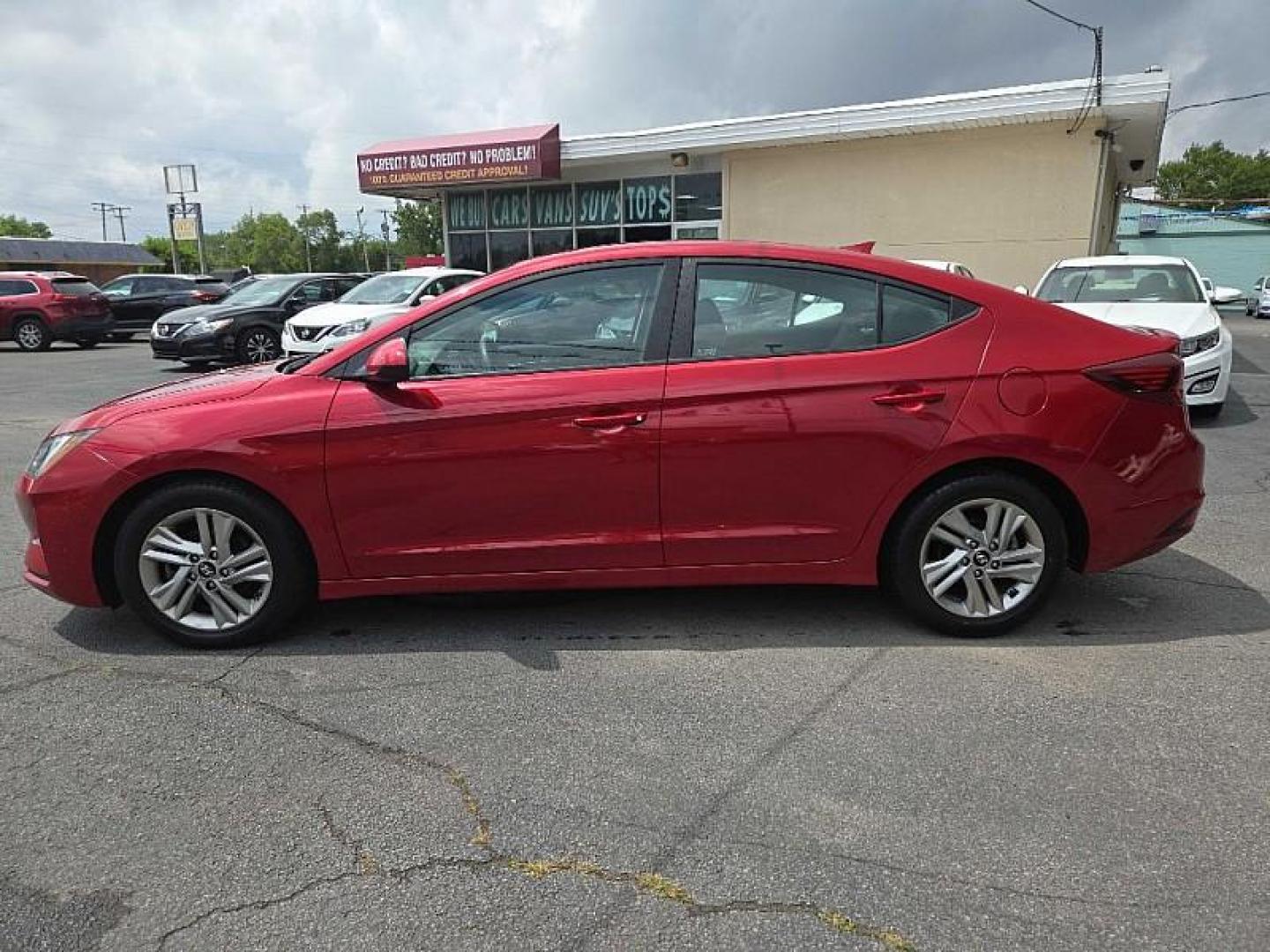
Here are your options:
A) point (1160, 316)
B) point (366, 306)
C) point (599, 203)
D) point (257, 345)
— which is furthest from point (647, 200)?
point (1160, 316)

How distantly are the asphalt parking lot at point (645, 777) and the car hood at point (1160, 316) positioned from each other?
16.1ft

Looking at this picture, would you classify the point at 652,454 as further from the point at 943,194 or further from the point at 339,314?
→ the point at 943,194

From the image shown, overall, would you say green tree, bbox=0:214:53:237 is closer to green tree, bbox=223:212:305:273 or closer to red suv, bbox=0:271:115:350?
green tree, bbox=223:212:305:273

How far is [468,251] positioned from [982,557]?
65.5ft

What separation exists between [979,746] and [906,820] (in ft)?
1.71

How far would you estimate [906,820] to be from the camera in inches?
98.5

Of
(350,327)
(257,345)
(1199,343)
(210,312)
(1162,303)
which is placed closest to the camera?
(1199,343)

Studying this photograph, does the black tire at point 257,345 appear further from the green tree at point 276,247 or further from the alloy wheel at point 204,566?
the green tree at point 276,247

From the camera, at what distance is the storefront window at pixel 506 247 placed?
20812 mm

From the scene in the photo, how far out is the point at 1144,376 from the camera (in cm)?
357

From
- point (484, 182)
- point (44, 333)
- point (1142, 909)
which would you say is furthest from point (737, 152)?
point (1142, 909)

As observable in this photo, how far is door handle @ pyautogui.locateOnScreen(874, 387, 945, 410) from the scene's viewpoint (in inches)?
137

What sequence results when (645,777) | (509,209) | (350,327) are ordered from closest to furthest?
1. (645,777)
2. (350,327)
3. (509,209)

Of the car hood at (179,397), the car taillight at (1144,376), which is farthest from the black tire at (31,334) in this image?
the car taillight at (1144,376)
